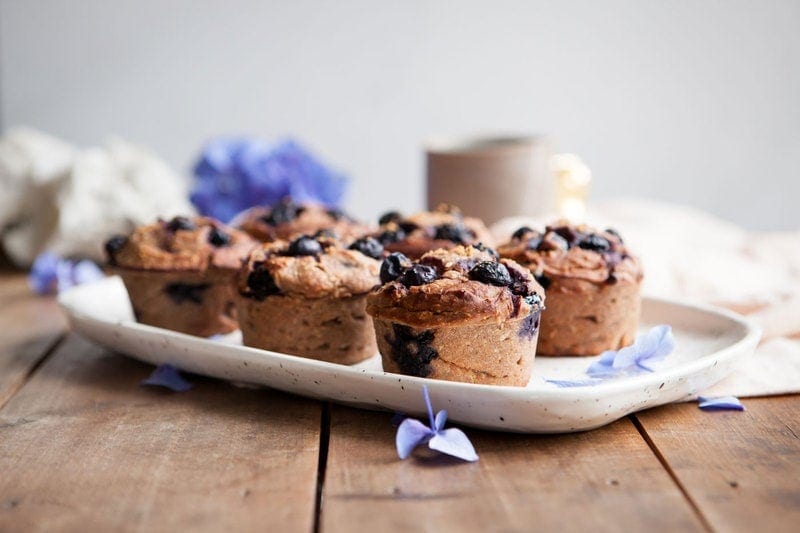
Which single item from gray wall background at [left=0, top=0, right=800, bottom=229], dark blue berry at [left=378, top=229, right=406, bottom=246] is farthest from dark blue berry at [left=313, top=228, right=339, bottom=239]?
gray wall background at [left=0, top=0, right=800, bottom=229]

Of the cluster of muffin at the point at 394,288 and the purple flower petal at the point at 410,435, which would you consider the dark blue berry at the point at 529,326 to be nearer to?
the cluster of muffin at the point at 394,288

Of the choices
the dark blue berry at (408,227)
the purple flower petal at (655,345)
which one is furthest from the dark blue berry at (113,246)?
the purple flower petal at (655,345)

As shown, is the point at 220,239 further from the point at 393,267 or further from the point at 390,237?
the point at 393,267

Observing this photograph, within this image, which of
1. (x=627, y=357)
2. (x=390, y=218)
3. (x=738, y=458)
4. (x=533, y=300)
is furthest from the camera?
(x=390, y=218)

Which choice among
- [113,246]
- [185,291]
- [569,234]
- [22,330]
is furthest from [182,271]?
[569,234]

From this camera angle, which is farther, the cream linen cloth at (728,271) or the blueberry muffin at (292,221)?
the blueberry muffin at (292,221)

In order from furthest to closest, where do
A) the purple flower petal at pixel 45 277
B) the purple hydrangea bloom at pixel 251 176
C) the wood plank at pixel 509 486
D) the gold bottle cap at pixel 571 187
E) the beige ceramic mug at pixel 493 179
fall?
the gold bottle cap at pixel 571 187
the purple hydrangea bloom at pixel 251 176
the purple flower petal at pixel 45 277
the beige ceramic mug at pixel 493 179
the wood plank at pixel 509 486

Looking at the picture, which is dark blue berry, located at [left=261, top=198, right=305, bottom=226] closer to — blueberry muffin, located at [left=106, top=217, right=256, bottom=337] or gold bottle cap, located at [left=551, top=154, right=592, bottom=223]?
blueberry muffin, located at [left=106, top=217, right=256, bottom=337]
